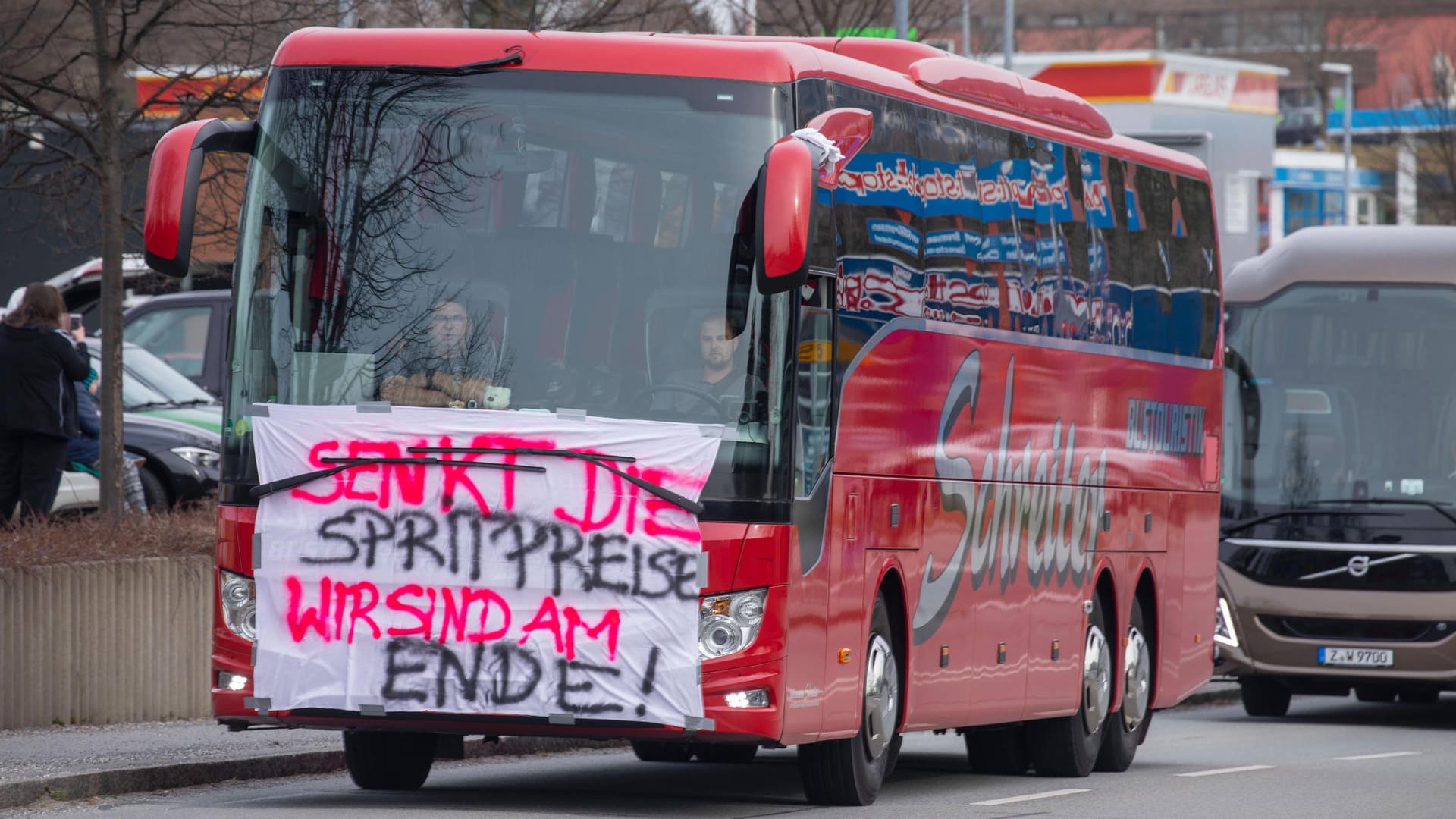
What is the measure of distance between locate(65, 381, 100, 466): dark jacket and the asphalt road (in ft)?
15.6

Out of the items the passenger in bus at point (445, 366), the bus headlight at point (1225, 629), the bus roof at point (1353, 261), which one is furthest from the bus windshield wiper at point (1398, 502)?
the passenger in bus at point (445, 366)

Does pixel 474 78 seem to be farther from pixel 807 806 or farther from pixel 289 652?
pixel 807 806

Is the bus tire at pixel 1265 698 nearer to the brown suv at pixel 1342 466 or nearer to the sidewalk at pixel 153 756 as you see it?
the brown suv at pixel 1342 466

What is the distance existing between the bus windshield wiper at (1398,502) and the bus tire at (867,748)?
869 centimetres

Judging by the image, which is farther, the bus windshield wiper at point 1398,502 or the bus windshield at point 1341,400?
the bus windshield at point 1341,400

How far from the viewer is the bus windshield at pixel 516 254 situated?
9820mm

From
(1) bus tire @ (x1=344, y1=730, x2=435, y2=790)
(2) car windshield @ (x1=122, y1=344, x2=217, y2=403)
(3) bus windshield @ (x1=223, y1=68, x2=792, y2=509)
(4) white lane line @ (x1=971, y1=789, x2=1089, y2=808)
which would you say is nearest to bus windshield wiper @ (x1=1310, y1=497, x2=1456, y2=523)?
(4) white lane line @ (x1=971, y1=789, x2=1089, y2=808)

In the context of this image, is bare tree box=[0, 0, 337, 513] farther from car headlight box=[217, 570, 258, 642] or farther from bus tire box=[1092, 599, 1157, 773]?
bus tire box=[1092, 599, 1157, 773]

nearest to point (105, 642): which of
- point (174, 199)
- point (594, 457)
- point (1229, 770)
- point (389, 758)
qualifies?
point (389, 758)

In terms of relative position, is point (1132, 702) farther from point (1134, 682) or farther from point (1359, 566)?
point (1359, 566)

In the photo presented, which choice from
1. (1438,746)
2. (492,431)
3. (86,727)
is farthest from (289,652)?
(1438,746)

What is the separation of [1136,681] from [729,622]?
6.12m

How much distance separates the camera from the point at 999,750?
1455 centimetres

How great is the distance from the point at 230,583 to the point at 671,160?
240 cm
